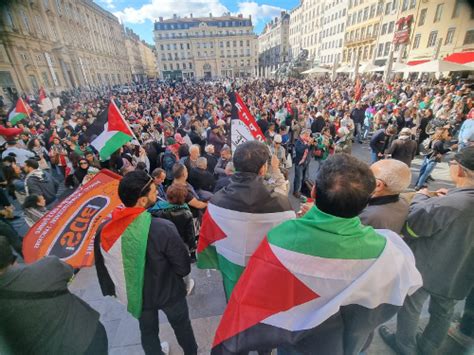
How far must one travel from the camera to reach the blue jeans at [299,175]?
5859 millimetres

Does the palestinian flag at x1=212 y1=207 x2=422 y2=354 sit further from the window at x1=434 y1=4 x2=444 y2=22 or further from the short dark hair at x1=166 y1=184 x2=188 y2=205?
the window at x1=434 y1=4 x2=444 y2=22

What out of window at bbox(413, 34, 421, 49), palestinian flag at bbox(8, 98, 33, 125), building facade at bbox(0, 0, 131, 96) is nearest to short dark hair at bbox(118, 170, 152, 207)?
palestinian flag at bbox(8, 98, 33, 125)

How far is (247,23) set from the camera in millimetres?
77250

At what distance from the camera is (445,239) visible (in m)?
1.83

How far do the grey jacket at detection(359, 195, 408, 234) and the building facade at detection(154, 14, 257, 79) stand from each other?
84492 millimetres

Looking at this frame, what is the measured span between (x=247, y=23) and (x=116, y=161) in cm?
8930

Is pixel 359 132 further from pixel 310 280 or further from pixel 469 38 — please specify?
pixel 469 38

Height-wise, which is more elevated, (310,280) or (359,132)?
(310,280)

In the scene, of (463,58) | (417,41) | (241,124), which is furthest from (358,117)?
(417,41)

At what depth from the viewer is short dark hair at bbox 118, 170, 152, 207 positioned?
1692 mm

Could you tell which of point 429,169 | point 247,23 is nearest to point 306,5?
point 247,23

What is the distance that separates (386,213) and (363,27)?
5169 centimetres

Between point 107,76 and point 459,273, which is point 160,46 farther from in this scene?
point 459,273

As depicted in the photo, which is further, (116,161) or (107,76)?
(107,76)
